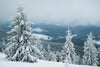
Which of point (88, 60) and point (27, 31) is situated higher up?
point (27, 31)

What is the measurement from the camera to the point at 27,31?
16.2 metres

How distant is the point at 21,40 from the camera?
50.8 ft

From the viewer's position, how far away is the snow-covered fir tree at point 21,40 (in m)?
15.3

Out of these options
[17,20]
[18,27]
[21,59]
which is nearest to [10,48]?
[21,59]

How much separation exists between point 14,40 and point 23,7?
16.9 feet

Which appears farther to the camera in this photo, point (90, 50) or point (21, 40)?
point (90, 50)

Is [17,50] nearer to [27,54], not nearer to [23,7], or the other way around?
[27,54]

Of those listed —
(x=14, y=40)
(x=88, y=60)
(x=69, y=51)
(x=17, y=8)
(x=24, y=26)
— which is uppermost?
(x=17, y=8)

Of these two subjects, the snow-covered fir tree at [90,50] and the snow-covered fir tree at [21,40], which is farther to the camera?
the snow-covered fir tree at [90,50]

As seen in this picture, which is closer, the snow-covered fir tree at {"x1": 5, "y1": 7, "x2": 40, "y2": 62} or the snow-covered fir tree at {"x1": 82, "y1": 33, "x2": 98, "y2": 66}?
the snow-covered fir tree at {"x1": 5, "y1": 7, "x2": 40, "y2": 62}

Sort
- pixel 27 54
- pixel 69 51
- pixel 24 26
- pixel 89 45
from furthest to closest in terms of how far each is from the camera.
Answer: pixel 89 45 < pixel 69 51 < pixel 24 26 < pixel 27 54

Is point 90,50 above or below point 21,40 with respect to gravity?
below

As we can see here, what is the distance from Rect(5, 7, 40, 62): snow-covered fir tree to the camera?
15344 mm

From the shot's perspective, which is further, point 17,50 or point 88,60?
point 88,60
